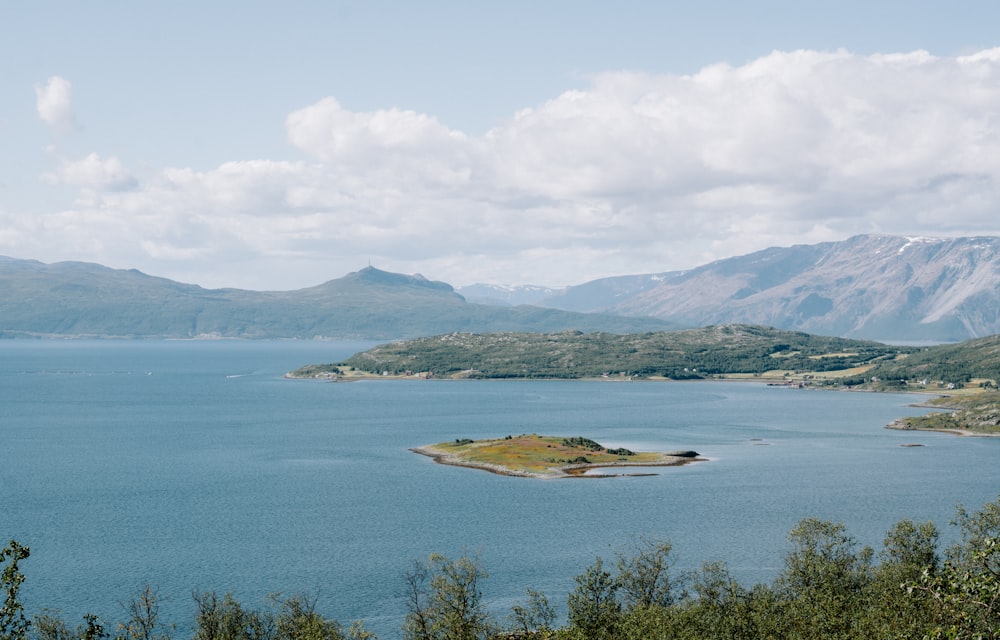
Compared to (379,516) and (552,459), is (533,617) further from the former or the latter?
(552,459)

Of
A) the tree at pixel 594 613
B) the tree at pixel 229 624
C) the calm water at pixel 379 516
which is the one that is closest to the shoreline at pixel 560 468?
the calm water at pixel 379 516

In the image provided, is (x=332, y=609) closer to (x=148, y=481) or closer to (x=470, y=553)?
(x=470, y=553)

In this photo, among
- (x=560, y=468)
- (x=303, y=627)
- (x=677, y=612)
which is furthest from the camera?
(x=560, y=468)

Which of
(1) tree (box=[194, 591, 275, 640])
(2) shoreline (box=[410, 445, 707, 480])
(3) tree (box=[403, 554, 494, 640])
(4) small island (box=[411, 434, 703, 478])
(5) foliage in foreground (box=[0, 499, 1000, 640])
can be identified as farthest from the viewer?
(4) small island (box=[411, 434, 703, 478])

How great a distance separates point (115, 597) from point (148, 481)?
7596cm

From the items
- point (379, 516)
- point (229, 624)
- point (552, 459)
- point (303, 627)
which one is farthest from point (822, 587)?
point (552, 459)

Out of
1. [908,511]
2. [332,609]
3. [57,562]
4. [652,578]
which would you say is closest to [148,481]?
[57,562]

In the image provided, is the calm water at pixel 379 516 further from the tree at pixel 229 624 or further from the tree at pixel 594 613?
the tree at pixel 594 613

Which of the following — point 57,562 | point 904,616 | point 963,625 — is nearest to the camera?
point 963,625

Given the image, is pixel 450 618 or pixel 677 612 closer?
pixel 677 612

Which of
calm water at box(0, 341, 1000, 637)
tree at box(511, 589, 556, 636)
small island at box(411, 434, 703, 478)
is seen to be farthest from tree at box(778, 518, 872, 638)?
small island at box(411, 434, 703, 478)

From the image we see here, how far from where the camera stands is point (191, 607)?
92.6 meters

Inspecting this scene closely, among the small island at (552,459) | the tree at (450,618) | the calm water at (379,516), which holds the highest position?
the tree at (450,618)

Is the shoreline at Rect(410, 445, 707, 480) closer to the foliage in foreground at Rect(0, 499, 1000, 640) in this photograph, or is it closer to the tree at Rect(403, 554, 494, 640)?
the foliage in foreground at Rect(0, 499, 1000, 640)
